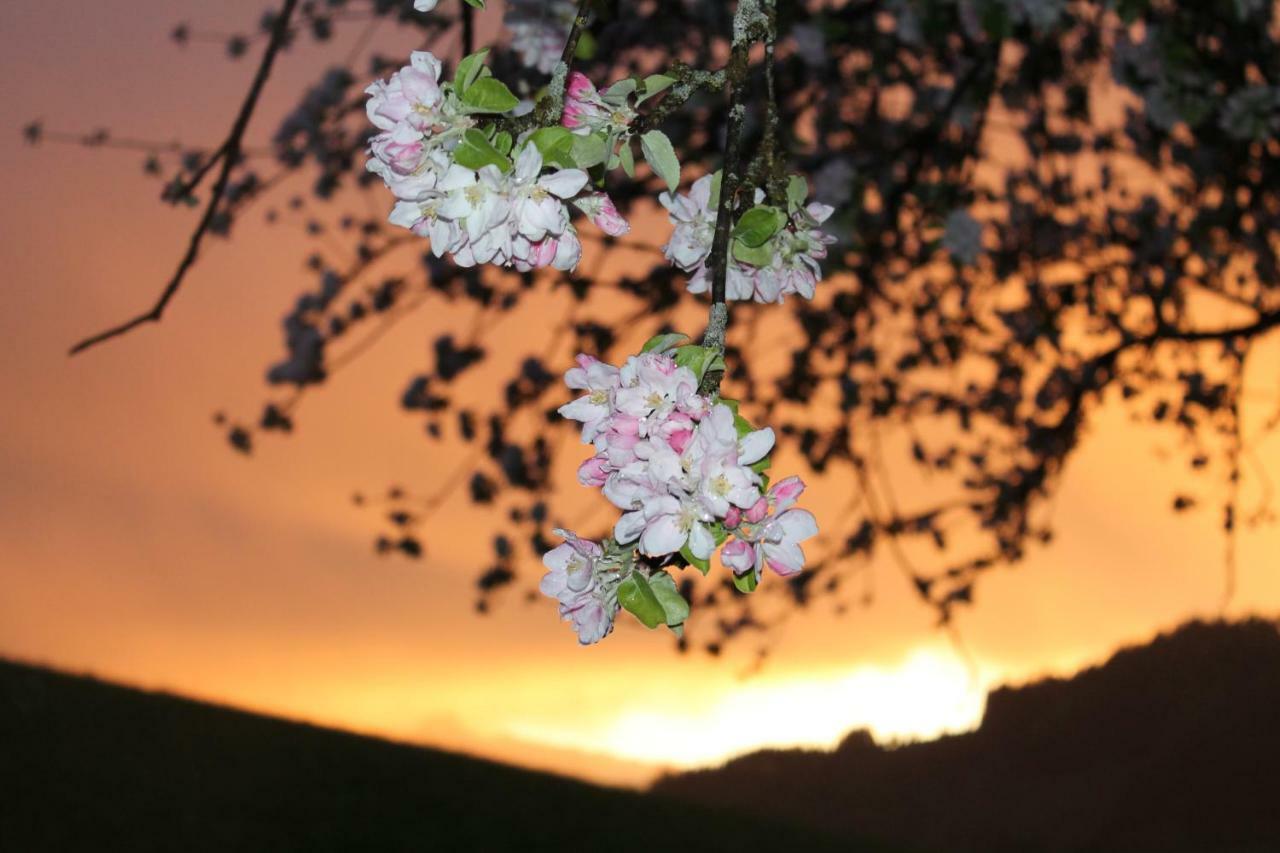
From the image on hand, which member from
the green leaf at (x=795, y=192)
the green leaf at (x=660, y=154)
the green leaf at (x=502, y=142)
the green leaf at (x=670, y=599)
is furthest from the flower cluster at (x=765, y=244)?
the green leaf at (x=670, y=599)

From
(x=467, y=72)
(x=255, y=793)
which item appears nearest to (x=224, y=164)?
(x=467, y=72)

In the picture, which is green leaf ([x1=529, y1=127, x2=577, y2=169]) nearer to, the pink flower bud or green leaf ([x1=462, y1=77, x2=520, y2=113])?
green leaf ([x1=462, y1=77, x2=520, y2=113])

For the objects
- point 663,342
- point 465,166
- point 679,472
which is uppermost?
point 465,166

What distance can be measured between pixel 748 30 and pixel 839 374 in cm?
496

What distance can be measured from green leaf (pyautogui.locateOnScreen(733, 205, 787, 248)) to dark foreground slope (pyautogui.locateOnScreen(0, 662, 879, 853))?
27.3ft

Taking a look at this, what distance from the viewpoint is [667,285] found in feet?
17.6

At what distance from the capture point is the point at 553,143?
113 centimetres

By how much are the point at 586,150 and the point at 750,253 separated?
23 centimetres

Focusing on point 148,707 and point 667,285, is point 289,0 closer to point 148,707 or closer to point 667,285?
point 667,285

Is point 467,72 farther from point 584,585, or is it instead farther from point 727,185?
point 584,585

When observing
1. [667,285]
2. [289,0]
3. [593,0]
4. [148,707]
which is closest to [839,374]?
[667,285]

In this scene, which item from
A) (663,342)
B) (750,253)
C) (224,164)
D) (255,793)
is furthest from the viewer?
(255,793)

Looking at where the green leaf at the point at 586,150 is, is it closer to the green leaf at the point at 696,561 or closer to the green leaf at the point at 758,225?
the green leaf at the point at 758,225

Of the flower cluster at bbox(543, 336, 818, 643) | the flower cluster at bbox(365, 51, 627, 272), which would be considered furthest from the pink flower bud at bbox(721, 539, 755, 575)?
the flower cluster at bbox(365, 51, 627, 272)
